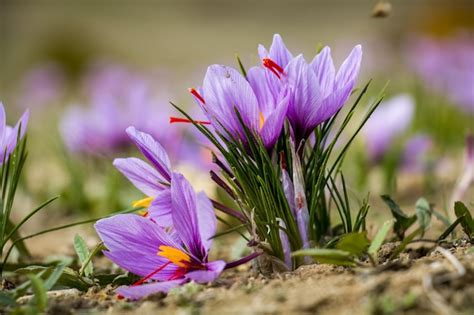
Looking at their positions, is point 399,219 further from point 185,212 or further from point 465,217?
point 185,212

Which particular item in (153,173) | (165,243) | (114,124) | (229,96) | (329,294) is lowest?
(329,294)

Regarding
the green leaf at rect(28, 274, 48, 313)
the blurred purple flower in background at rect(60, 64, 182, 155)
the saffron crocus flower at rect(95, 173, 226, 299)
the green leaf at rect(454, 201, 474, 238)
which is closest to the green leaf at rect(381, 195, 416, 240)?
the green leaf at rect(454, 201, 474, 238)

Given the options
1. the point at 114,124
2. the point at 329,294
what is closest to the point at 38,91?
the point at 114,124

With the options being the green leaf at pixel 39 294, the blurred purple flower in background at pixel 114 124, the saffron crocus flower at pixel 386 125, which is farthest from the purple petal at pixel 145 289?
the blurred purple flower in background at pixel 114 124

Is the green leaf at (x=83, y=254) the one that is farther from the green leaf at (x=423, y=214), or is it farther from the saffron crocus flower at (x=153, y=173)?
the green leaf at (x=423, y=214)

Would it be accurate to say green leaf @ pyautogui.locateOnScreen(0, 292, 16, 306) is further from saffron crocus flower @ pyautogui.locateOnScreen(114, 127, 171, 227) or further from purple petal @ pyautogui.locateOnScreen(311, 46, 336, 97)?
purple petal @ pyautogui.locateOnScreen(311, 46, 336, 97)
